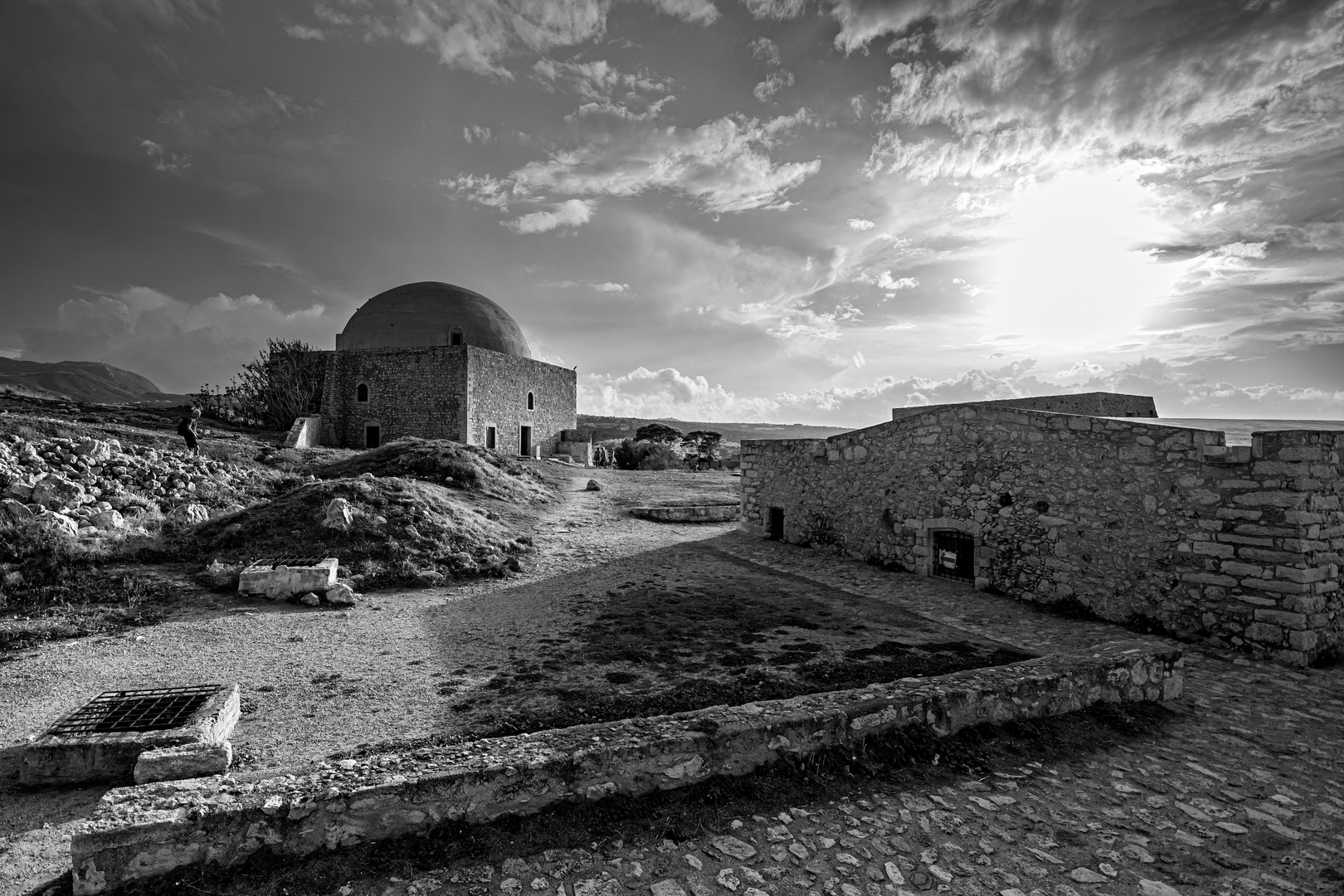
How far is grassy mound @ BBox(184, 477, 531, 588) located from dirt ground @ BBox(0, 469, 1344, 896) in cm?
196

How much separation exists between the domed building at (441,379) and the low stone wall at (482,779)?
26236 millimetres

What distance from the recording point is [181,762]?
4098 millimetres

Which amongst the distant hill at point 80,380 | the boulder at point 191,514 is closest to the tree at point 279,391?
the boulder at point 191,514

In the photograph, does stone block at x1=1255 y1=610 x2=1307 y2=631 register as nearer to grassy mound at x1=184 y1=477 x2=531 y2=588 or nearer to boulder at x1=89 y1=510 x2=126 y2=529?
grassy mound at x1=184 y1=477 x2=531 y2=588

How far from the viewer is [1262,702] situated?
581 centimetres

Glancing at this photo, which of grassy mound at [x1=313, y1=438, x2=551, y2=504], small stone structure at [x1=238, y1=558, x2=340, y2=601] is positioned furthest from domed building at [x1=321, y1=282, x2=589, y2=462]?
small stone structure at [x1=238, y1=558, x2=340, y2=601]

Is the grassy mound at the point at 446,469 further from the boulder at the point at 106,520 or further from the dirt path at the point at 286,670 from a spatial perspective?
the dirt path at the point at 286,670

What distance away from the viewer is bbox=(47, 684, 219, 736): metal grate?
4.57m

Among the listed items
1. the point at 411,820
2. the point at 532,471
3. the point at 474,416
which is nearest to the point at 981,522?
the point at 411,820

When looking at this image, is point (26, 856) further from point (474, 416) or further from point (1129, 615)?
point (474, 416)

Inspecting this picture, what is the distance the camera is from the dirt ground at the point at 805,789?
3209 mm

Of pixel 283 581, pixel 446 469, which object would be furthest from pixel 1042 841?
pixel 446 469

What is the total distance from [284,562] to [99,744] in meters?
5.82

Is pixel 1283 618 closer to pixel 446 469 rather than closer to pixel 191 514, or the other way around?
pixel 191 514
